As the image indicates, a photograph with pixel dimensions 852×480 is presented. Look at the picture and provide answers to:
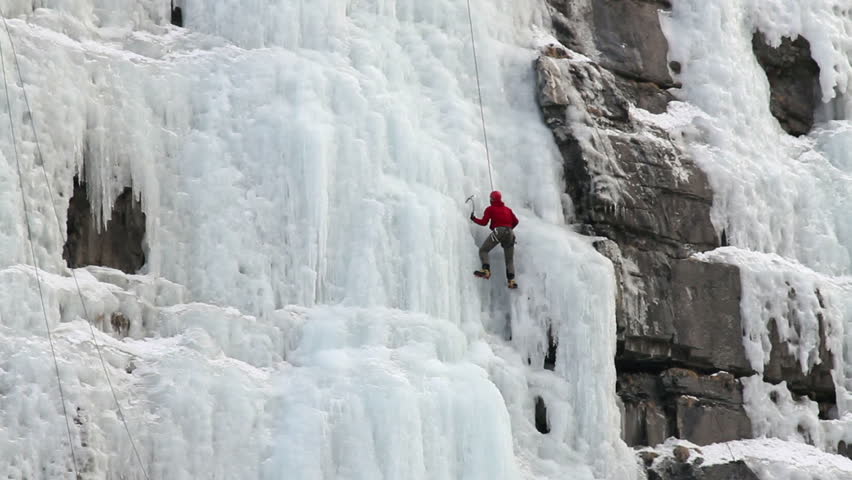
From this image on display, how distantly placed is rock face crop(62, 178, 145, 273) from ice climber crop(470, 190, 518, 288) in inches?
153

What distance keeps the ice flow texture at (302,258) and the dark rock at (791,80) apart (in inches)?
196

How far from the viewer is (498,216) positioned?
57.2ft

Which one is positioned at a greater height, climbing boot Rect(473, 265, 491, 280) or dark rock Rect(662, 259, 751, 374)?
climbing boot Rect(473, 265, 491, 280)

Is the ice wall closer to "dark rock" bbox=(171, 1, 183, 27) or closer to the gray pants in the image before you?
the gray pants

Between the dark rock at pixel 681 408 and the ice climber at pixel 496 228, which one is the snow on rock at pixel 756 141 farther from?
the ice climber at pixel 496 228

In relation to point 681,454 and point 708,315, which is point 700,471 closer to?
point 681,454

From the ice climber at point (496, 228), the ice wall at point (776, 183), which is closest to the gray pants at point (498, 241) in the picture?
the ice climber at point (496, 228)

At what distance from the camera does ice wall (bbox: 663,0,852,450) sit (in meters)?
20.0

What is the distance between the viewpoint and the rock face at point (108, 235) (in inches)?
587

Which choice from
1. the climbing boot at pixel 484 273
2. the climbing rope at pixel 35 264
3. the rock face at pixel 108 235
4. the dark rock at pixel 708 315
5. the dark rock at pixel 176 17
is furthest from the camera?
the dark rock at pixel 708 315

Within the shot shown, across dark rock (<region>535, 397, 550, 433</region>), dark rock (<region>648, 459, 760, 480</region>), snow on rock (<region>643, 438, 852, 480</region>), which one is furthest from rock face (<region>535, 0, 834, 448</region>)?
dark rock (<region>535, 397, 550, 433</region>)

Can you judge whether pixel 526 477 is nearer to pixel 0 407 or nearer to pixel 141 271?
pixel 141 271

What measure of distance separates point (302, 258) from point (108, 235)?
1957mm

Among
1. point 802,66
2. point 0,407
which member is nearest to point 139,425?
point 0,407
